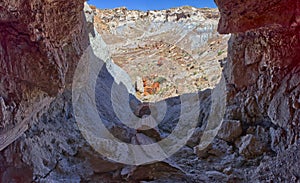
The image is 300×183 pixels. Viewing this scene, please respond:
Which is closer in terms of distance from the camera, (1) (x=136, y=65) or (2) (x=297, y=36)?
(2) (x=297, y=36)

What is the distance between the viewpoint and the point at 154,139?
448cm

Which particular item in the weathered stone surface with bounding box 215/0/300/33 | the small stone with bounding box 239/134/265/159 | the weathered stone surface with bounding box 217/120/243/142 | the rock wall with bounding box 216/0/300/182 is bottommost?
the small stone with bounding box 239/134/265/159

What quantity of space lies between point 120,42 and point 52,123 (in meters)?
8.15

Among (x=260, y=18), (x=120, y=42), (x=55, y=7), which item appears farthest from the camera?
(x=120, y=42)

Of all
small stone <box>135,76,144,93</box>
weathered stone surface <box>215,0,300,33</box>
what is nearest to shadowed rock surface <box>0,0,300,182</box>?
weathered stone surface <box>215,0,300,33</box>

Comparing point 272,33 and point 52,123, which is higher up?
point 272,33

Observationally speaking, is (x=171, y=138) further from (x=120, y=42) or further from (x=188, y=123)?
(x=120, y=42)

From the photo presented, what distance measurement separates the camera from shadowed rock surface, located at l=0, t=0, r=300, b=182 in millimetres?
2223

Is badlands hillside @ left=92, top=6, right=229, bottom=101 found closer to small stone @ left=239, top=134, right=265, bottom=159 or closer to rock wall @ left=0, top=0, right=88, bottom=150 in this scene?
small stone @ left=239, top=134, right=265, bottom=159

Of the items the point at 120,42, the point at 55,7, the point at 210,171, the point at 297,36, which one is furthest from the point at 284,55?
the point at 120,42

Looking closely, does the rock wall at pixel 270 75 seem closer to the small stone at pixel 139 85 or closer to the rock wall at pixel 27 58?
the rock wall at pixel 27 58

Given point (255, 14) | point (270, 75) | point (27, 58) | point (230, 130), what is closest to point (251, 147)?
point (230, 130)

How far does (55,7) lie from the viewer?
8.44ft

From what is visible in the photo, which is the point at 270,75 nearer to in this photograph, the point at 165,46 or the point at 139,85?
the point at 139,85
